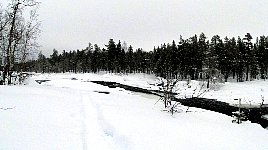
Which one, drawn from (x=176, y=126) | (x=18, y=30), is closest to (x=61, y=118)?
(x=176, y=126)

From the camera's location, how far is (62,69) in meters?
125

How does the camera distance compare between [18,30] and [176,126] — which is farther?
[18,30]

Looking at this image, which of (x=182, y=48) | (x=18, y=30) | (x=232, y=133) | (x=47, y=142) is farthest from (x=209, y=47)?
(x=47, y=142)

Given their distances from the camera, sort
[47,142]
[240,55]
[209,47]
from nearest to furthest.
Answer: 1. [47,142]
2. [240,55]
3. [209,47]

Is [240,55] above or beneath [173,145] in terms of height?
above

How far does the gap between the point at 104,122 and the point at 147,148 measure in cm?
309

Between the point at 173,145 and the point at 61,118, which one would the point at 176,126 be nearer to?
the point at 173,145

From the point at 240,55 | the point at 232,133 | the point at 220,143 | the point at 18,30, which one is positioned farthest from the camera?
the point at 240,55

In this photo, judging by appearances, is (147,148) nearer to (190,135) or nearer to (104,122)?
(190,135)

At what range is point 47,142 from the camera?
636cm

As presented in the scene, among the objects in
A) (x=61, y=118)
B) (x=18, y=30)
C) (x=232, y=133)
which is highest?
(x=18, y=30)

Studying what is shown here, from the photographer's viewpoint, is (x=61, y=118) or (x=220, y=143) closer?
(x=220, y=143)

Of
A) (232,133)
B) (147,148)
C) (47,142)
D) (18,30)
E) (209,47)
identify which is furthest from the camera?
(209,47)

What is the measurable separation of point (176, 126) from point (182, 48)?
55019 millimetres
